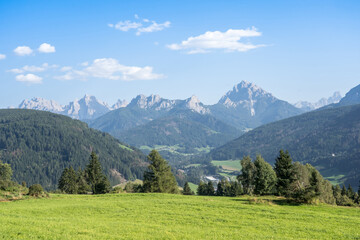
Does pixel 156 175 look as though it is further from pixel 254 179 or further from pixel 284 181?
pixel 284 181

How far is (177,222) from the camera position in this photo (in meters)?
34.1

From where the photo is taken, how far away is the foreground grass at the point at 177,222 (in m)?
26.9

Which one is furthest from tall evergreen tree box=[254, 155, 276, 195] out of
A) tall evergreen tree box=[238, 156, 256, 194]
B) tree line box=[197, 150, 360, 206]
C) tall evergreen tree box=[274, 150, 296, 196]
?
tall evergreen tree box=[274, 150, 296, 196]

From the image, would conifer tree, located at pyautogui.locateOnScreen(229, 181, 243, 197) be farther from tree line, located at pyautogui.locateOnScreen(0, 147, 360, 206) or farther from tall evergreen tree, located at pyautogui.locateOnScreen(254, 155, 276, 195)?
tall evergreen tree, located at pyautogui.locateOnScreen(254, 155, 276, 195)

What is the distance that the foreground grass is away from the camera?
A: 2694 cm

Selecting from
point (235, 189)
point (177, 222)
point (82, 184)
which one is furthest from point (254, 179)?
point (82, 184)

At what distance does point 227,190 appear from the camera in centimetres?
14225

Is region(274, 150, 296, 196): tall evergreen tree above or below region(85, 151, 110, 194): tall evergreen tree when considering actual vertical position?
above

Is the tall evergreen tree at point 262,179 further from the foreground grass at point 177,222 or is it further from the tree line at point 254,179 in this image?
the foreground grass at point 177,222

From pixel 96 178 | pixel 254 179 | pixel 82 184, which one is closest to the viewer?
pixel 254 179

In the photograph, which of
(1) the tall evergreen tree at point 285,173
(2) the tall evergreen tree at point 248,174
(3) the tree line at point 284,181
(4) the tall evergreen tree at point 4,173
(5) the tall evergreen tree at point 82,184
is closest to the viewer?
(3) the tree line at point 284,181

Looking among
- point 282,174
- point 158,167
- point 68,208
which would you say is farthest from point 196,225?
point 158,167

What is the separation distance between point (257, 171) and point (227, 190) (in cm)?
6601

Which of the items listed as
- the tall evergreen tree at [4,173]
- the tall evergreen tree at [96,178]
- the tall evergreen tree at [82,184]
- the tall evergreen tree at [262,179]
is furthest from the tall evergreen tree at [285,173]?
the tall evergreen tree at [82,184]
